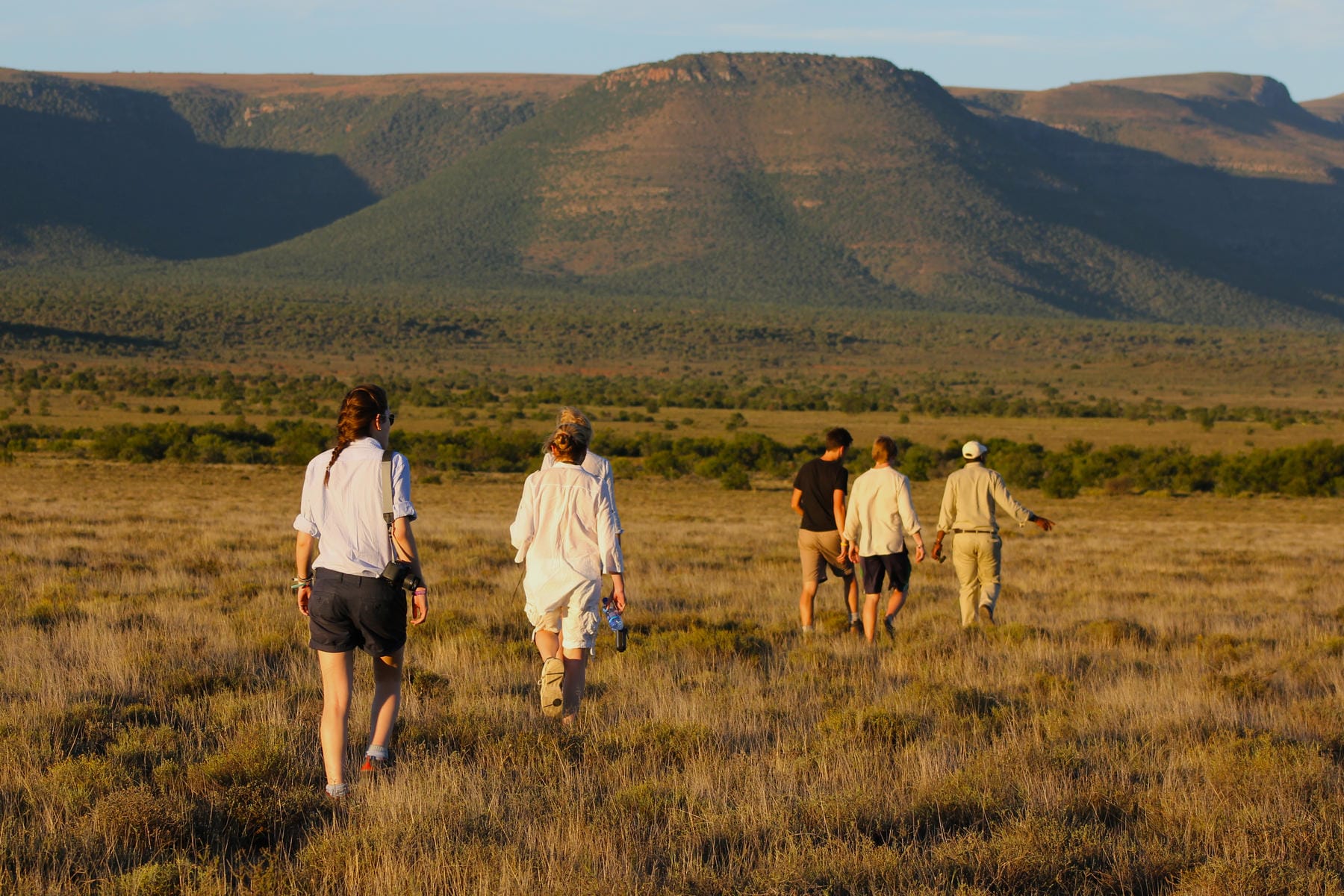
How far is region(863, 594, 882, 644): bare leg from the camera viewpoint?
32.3 ft

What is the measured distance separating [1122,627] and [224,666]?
6.02 meters

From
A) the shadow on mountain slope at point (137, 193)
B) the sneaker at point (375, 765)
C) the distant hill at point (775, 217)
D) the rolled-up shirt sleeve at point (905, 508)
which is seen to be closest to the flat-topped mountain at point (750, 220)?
the distant hill at point (775, 217)

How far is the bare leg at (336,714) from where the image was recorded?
5.52 meters

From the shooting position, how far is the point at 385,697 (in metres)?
5.82

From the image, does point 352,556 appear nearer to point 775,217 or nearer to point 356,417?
point 356,417

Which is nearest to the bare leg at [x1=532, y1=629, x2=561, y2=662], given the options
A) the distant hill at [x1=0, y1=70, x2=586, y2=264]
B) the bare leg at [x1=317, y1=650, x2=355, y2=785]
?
the bare leg at [x1=317, y1=650, x2=355, y2=785]

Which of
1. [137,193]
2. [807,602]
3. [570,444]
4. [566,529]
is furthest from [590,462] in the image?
[137,193]

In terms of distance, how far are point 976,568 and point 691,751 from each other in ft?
15.4

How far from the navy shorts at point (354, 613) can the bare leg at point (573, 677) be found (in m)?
1.30

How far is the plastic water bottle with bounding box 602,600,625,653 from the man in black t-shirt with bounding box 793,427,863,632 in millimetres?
3523

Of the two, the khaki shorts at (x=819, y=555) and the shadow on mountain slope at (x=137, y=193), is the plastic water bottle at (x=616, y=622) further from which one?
the shadow on mountain slope at (x=137, y=193)

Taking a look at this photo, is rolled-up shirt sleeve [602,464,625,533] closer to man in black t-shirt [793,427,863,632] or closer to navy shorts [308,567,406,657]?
navy shorts [308,567,406,657]

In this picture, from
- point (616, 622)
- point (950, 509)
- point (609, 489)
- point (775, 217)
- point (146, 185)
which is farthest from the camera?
point (146, 185)

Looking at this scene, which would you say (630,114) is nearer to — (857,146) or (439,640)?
(857,146)
